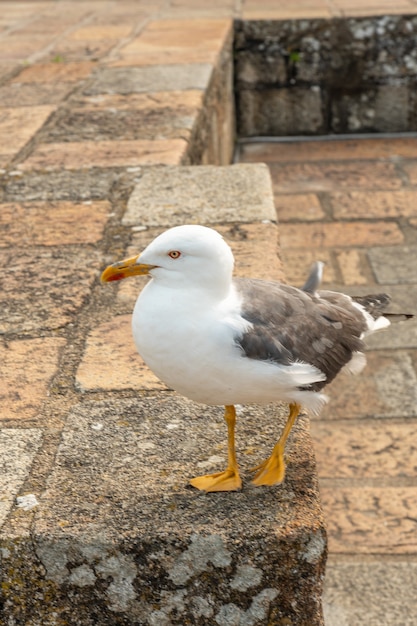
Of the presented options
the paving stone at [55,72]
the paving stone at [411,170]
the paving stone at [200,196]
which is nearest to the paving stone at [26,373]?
the paving stone at [200,196]

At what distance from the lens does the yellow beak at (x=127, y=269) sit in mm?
1786

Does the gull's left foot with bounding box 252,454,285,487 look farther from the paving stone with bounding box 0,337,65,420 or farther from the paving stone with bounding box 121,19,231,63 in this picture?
the paving stone with bounding box 121,19,231,63

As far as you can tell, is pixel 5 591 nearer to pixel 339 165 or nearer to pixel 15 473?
pixel 15 473

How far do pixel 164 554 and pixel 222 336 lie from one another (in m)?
0.42

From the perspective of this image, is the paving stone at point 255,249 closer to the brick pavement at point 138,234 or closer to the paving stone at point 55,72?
the brick pavement at point 138,234

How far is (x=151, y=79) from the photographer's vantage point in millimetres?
5234

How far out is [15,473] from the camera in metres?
1.89

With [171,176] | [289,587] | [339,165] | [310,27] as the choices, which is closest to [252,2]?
[310,27]

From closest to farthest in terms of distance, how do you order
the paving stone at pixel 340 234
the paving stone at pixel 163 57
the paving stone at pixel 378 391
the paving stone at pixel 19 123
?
the paving stone at pixel 378 391 < the paving stone at pixel 19 123 < the paving stone at pixel 340 234 < the paving stone at pixel 163 57

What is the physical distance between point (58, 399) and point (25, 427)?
0.49 feet

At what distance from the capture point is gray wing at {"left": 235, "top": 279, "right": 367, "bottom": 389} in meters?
1.74

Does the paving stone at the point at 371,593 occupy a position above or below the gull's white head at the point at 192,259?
below

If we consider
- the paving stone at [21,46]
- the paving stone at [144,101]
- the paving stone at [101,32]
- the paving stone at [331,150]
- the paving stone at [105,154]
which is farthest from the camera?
the paving stone at [331,150]

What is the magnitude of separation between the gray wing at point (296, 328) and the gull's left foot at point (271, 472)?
172 mm
